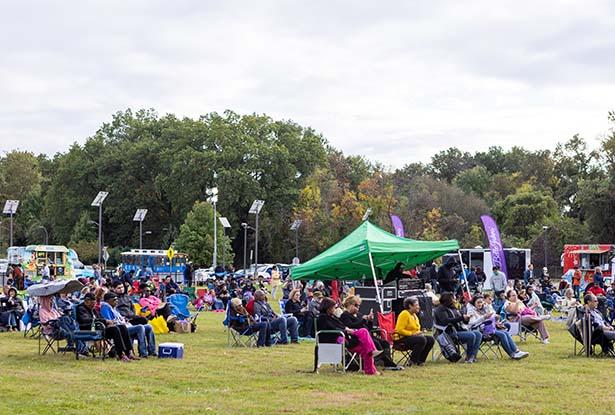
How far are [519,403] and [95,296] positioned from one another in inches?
310

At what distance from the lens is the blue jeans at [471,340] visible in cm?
1398

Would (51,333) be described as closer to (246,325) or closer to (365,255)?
(246,325)

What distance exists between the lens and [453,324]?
13992 mm

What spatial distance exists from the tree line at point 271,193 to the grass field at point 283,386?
44.6 m

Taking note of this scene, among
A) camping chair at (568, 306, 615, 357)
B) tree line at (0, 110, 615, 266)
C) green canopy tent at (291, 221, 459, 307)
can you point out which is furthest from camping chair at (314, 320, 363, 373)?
tree line at (0, 110, 615, 266)

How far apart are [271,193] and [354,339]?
→ 58853 millimetres

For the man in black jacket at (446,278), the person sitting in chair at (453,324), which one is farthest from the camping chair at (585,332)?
the man in black jacket at (446,278)

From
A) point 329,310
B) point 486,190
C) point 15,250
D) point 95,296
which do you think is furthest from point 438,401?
point 486,190

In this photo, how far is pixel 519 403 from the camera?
978cm

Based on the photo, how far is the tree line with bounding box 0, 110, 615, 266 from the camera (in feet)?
208

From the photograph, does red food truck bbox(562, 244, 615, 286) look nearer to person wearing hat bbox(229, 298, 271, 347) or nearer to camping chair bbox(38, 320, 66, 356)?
person wearing hat bbox(229, 298, 271, 347)

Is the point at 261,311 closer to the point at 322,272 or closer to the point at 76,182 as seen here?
the point at 322,272

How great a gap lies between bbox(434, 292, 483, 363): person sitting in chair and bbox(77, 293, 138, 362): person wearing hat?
475cm

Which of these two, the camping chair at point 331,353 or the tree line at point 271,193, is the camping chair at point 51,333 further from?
the tree line at point 271,193
